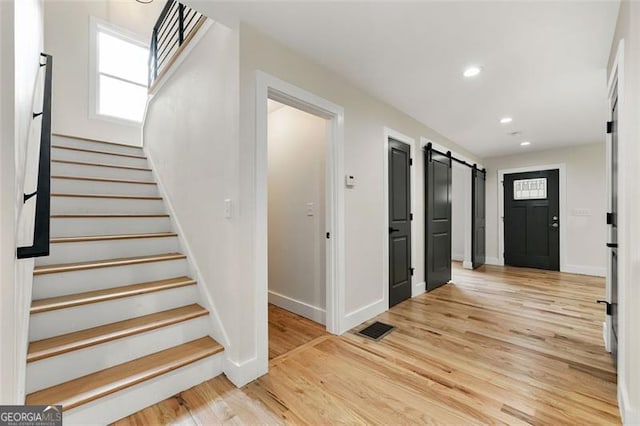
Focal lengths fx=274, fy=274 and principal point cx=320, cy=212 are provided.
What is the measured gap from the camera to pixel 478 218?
19.4ft

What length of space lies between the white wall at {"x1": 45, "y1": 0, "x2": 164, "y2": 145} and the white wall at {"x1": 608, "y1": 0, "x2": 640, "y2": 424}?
565cm

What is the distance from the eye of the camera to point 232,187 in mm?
1980

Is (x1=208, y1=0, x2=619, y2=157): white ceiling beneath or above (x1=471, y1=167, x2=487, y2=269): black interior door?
above

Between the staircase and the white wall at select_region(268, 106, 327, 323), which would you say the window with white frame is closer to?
the staircase

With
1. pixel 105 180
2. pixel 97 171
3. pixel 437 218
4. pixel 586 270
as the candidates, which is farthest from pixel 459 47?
pixel 586 270

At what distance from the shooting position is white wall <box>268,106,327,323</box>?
119 inches

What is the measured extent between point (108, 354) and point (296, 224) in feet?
6.64

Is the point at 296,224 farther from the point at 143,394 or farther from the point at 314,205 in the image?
the point at 143,394

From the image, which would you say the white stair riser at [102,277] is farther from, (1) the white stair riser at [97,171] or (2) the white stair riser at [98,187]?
(1) the white stair riser at [97,171]

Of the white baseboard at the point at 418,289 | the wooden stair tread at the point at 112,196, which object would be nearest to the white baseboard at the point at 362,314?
the white baseboard at the point at 418,289

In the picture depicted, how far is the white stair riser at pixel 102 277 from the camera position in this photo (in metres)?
1.91

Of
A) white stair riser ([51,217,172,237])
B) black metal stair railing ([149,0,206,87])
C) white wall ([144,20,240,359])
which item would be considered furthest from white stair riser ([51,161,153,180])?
black metal stair railing ([149,0,206,87])

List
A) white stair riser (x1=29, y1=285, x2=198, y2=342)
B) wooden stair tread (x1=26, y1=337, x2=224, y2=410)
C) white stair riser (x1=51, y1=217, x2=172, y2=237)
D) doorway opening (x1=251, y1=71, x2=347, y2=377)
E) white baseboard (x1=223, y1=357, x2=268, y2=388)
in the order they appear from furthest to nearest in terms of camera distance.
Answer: white stair riser (x1=51, y1=217, x2=172, y2=237), doorway opening (x1=251, y1=71, x2=347, y2=377), white baseboard (x1=223, y1=357, x2=268, y2=388), white stair riser (x1=29, y1=285, x2=198, y2=342), wooden stair tread (x1=26, y1=337, x2=224, y2=410)

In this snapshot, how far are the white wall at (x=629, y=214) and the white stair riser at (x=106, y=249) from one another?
3.36 m
